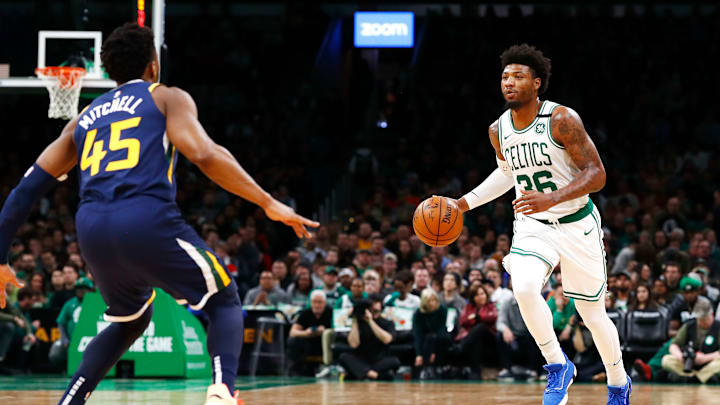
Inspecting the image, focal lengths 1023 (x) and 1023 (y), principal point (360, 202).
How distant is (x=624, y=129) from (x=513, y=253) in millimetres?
13516

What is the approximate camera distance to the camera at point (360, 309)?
12.6m

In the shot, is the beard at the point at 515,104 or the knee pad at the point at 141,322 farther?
the beard at the point at 515,104

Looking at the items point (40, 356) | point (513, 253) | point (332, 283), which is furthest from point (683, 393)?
point (40, 356)

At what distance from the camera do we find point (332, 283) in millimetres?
13570

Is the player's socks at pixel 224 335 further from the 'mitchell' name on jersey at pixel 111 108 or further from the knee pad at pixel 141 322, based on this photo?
the 'mitchell' name on jersey at pixel 111 108

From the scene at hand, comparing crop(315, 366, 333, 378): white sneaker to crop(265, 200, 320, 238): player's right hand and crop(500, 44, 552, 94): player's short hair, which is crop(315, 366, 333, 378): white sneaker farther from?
crop(265, 200, 320, 238): player's right hand

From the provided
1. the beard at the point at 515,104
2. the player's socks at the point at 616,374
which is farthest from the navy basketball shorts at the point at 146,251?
the player's socks at the point at 616,374

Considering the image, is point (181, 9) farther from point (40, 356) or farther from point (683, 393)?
point (683, 393)

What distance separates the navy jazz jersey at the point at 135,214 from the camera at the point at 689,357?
8728 millimetres

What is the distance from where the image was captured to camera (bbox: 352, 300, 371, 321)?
12.6 meters

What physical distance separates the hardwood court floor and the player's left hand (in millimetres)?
2522

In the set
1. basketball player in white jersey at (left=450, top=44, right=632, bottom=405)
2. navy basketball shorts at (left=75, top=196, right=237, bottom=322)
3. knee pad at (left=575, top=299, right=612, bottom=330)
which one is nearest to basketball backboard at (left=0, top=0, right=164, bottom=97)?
basketball player in white jersey at (left=450, top=44, right=632, bottom=405)

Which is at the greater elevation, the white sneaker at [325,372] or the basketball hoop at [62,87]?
the basketball hoop at [62,87]

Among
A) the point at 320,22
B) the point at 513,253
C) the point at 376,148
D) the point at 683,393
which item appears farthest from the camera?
the point at 320,22
